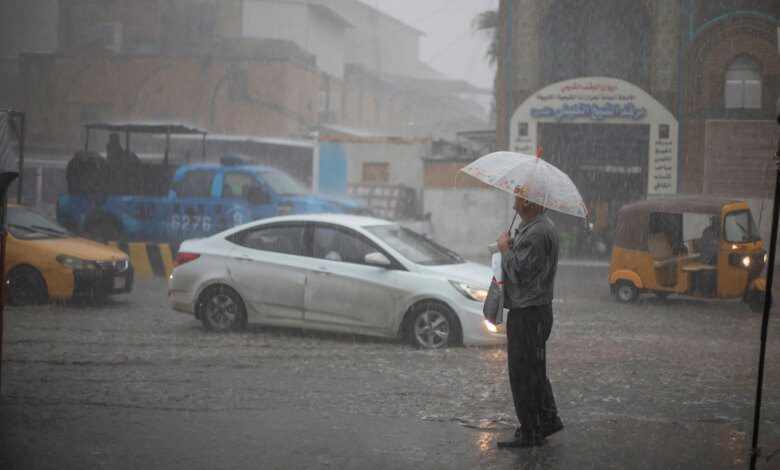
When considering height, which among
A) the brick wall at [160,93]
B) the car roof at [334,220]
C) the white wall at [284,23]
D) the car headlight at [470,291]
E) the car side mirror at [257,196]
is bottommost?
the car headlight at [470,291]

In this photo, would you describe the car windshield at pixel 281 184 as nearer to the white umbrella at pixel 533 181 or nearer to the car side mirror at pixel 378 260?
the car side mirror at pixel 378 260

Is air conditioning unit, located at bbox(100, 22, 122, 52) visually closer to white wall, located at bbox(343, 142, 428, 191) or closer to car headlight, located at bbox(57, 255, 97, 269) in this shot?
white wall, located at bbox(343, 142, 428, 191)

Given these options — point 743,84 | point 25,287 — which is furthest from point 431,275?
point 743,84

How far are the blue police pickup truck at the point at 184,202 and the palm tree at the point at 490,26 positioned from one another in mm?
21710

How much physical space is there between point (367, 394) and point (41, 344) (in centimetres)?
434

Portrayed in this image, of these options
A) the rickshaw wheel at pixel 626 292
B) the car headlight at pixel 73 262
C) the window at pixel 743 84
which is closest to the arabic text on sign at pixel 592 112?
the window at pixel 743 84

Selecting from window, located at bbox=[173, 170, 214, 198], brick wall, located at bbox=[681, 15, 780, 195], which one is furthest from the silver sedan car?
brick wall, located at bbox=[681, 15, 780, 195]

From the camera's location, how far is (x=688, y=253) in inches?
637

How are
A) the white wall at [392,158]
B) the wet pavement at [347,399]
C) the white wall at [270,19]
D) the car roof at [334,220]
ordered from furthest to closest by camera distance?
the white wall at [270,19], the white wall at [392,158], the car roof at [334,220], the wet pavement at [347,399]

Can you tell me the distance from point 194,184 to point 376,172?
1428cm

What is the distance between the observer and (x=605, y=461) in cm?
596

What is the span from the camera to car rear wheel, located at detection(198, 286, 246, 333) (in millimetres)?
11234

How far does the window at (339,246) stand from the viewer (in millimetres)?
10799

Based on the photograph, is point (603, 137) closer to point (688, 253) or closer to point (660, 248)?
point (688, 253)
